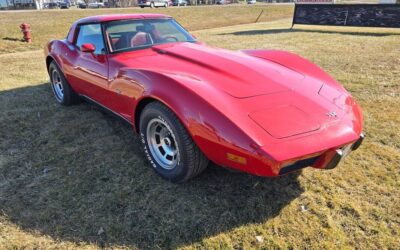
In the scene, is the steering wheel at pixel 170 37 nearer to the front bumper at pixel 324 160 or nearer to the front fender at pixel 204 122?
the front fender at pixel 204 122

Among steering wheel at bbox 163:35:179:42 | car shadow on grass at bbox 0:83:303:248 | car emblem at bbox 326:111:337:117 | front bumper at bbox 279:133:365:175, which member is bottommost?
car shadow on grass at bbox 0:83:303:248

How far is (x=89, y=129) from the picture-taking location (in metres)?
4.13

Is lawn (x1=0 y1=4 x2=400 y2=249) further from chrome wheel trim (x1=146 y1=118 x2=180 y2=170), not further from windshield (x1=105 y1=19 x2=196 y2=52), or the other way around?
windshield (x1=105 y1=19 x2=196 y2=52)

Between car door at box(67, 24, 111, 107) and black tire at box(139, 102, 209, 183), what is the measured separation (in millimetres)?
931

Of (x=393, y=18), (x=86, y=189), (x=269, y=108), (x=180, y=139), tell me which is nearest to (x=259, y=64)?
(x=269, y=108)

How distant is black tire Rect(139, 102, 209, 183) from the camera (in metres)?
2.58

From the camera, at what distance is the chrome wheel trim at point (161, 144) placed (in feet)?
9.57

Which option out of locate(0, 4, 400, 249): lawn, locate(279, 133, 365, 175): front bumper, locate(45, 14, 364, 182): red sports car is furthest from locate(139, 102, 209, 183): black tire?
locate(279, 133, 365, 175): front bumper

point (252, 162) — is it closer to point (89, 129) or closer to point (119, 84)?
point (119, 84)

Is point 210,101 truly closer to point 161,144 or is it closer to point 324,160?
point 161,144

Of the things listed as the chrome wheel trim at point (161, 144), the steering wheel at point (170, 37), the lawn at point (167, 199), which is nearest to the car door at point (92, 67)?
the lawn at point (167, 199)

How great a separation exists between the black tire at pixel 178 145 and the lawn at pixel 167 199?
0.50 feet

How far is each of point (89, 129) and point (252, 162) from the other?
2.63 meters

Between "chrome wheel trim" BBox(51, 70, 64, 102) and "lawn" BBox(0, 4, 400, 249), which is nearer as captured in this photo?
"lawn" BBox(0, 4, 400, 249)
